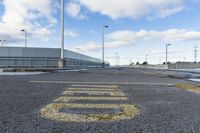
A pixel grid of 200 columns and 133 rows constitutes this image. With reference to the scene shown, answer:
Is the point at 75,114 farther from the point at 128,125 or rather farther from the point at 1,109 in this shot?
the point at 1,109

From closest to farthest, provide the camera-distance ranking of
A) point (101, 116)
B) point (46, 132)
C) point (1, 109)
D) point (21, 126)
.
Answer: point (46, 132)
point (21, 126)
point (101, 116)
point (1, 109)

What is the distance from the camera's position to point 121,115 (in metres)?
5.69

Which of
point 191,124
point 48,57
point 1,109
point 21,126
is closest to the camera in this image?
point 21,126

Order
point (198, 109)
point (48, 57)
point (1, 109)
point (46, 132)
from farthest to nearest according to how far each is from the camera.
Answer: point (48, 57)
point (198, 109)
point (1, 109)
point (46, 132)

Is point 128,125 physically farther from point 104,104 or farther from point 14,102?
point 14,102

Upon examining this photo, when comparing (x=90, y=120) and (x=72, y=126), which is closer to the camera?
(x=72, y=126)

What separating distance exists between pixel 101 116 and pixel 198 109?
2925 mm

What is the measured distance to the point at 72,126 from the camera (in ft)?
15.3

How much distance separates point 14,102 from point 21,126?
2.75 m

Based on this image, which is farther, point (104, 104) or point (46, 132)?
point (104, 104)

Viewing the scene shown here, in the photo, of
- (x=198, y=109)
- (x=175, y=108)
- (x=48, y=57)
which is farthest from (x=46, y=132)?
(x=48, y=57)

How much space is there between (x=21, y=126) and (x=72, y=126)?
94 cm

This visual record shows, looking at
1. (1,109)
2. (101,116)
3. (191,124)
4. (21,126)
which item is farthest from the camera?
(1,109)

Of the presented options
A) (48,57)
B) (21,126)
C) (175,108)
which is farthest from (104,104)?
(48,57)
